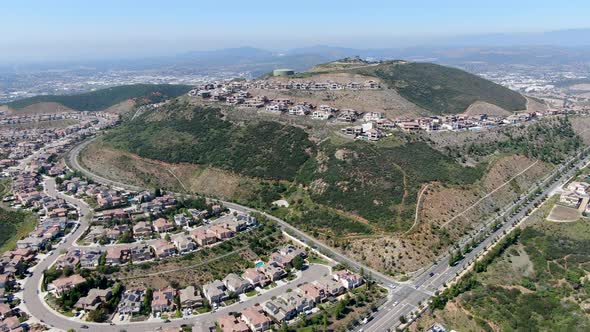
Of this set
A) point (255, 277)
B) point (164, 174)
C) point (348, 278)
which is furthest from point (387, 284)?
point (164, 174)

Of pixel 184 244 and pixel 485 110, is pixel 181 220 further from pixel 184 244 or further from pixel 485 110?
pixel 485 110

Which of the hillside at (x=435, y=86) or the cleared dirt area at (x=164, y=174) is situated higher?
the hillside at (x=435, y=86)

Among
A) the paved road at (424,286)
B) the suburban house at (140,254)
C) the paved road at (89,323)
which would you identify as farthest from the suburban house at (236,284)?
the paved road at (424,286)

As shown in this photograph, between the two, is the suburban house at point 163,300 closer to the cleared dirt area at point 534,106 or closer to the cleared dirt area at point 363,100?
the cleared dirt area at point 363,100

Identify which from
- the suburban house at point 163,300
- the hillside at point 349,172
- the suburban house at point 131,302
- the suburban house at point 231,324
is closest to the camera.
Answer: the suburban house at point 231,324

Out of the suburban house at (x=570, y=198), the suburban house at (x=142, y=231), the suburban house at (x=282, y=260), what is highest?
the suburban house at (x=570, y=198)

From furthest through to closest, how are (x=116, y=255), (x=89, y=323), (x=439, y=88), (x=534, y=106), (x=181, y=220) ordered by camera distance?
(x=439, y=88) → (x=534, y=106) → (x=181, y=220) → (x=116, y=255) → (x=89, y=323)

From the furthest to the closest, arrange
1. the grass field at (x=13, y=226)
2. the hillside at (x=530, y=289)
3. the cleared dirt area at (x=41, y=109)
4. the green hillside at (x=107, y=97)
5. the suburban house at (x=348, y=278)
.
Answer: the green hillside at (x=107, y=97) < the cleared dirt area at (x=41, y=109) < the grass field at (x=13, y=226) < the suburban house at (x=348, y=278) < the hillside at (x=530, y=289)
